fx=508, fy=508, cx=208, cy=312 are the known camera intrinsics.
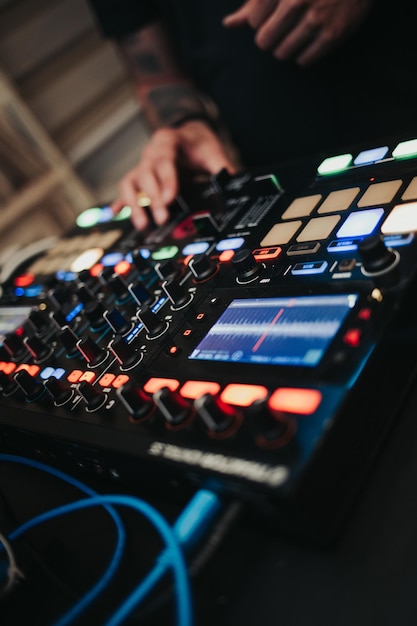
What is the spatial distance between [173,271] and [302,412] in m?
0.41

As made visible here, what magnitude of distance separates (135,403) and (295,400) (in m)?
0.20

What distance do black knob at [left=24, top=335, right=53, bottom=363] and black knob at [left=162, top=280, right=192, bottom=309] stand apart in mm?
261

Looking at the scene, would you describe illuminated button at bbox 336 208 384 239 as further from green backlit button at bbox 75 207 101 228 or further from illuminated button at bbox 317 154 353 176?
green backlit button at bbox 75 207 101 228

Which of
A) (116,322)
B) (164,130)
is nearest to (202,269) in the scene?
(116,322)

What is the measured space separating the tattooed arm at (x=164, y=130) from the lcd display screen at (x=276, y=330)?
50cm

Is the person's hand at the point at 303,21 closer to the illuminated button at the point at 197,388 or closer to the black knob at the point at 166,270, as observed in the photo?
the black knob at the point at 166,270

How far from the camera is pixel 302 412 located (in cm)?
46

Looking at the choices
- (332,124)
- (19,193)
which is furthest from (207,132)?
(19,193)

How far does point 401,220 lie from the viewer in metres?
0.59

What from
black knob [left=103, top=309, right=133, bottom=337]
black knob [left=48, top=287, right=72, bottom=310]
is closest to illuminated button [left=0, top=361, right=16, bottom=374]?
black knob [left=48, top=287, right=72, bottom=310]

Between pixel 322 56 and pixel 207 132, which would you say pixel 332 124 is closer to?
pixel 322 56

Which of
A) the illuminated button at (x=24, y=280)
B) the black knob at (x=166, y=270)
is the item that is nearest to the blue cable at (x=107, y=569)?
the black knob at (x=166, y=270)

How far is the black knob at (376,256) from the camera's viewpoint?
534 millimetres

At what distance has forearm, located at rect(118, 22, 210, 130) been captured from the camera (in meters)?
1.62
